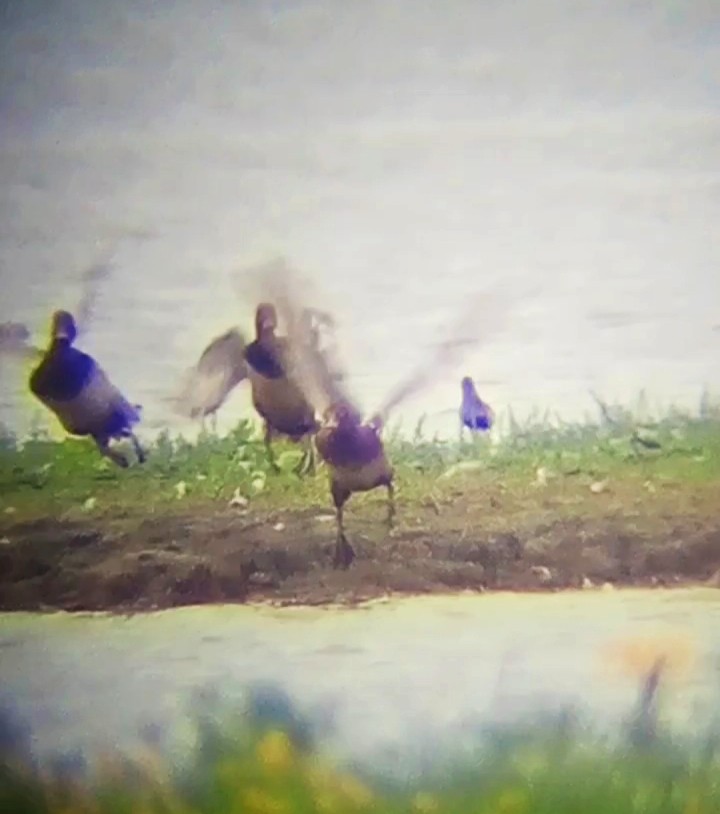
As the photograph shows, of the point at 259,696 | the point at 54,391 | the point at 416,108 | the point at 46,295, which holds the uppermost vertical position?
the point at 416,108

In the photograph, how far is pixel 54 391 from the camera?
1478mm

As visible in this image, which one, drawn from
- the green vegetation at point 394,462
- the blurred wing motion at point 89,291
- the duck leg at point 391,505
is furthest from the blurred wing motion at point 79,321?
the duck leg at point 391,505

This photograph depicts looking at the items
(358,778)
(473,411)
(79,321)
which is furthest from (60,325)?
(358,778)

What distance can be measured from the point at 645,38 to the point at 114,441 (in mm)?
885

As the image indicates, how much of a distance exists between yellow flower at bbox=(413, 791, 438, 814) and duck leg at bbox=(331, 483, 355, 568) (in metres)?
0.31

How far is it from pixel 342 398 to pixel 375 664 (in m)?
0.35

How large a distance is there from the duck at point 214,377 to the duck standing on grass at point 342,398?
70 mm

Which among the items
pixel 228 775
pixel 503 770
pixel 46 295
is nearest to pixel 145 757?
pixel 228 775

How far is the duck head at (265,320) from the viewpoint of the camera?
1.48 meters

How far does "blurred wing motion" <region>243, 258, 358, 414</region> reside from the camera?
4.85 feet

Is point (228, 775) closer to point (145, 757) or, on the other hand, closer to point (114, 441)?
point (145, 757)

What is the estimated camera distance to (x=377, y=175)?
1.49m

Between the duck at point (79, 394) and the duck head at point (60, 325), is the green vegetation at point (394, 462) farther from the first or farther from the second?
the duck head at point (60, 325)

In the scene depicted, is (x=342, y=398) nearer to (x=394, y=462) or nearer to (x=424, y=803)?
(x=394, y=462)
